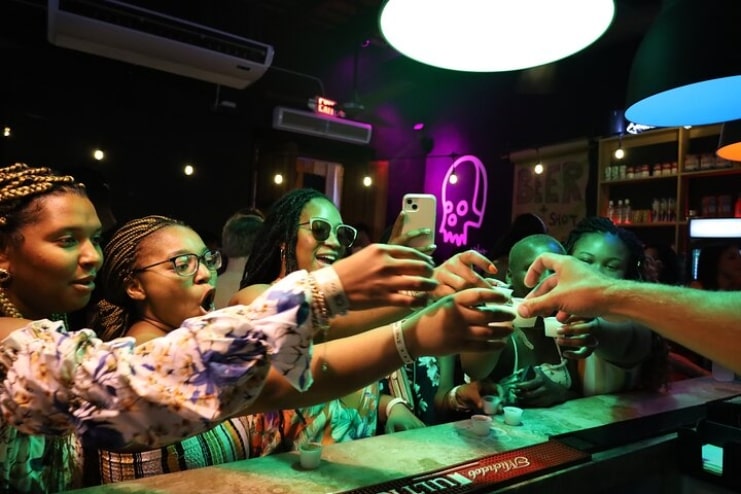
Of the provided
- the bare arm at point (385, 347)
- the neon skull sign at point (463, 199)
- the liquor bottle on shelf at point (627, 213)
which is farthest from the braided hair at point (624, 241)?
the neon skull sign at point (463, 199)

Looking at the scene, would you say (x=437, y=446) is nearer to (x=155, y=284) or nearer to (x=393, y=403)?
(x=393, y=403)

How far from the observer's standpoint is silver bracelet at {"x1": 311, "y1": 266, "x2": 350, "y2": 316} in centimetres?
98

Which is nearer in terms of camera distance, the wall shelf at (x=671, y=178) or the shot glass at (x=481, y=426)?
the shot glass at (x=481, y=426)

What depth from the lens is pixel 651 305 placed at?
137 cm

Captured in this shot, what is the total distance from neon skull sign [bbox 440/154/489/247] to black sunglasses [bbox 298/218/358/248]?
5224mm

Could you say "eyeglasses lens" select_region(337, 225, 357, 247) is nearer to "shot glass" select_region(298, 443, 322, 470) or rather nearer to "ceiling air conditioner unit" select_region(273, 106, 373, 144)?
"shot glass" select_region(298, 443, 322, 470)

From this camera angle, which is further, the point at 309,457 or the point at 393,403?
the point at 393,403

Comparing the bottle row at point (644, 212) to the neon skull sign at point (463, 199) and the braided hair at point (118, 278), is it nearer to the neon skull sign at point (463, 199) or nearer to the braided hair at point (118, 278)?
the neon skull sign at point (463, 199)

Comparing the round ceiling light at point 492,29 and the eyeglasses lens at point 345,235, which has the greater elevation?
the round ceiling light at point 492,29

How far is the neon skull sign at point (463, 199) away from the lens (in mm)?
7324

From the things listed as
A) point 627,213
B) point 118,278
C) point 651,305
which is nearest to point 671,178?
point 627,213

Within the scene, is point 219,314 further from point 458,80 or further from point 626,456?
point 458,80

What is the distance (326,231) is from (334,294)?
129cm

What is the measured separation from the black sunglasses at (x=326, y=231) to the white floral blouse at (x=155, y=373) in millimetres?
1263
